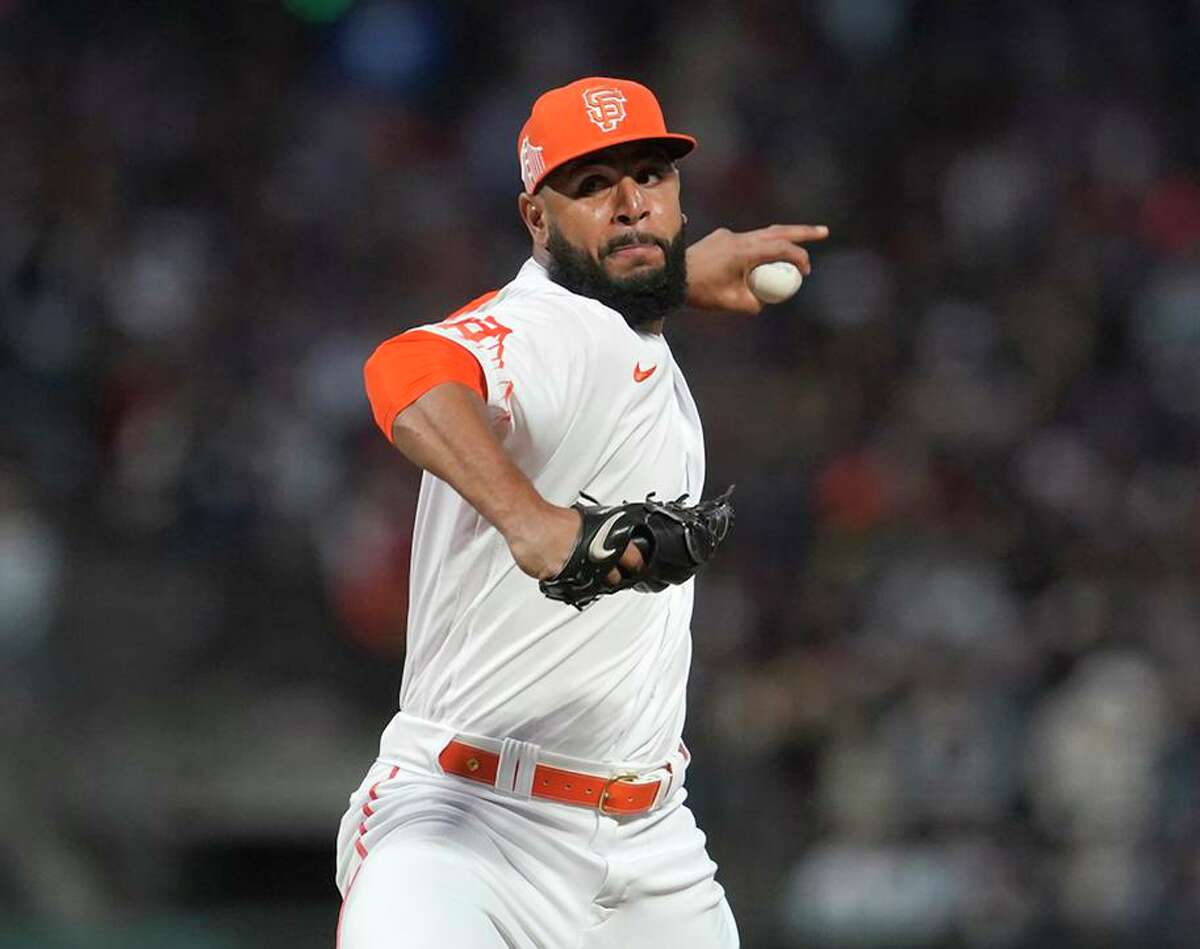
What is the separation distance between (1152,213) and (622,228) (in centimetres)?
778

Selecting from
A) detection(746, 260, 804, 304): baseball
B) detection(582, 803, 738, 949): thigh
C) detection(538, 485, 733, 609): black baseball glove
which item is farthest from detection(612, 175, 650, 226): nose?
detection(582, 803, 738, 949): thigh

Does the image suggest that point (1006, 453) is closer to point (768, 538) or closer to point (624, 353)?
point (768, 538)

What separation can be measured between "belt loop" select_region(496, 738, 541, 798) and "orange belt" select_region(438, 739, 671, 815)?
0.01 metres

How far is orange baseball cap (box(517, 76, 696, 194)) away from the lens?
4109 millimetres

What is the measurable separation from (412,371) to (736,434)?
638 cm

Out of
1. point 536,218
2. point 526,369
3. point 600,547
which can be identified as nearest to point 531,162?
point 536,218

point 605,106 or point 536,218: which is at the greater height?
point 605,106

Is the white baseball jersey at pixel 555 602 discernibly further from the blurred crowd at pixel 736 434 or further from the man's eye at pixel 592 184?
the blurred crowd at pixel 736 434

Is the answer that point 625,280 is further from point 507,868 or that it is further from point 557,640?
point 507,868

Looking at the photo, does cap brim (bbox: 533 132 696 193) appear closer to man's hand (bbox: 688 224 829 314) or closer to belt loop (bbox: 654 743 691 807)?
man's hand (bbox: 688 224 829 314)

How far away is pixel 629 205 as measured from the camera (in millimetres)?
4160


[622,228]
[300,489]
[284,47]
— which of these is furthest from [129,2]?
[622,228]

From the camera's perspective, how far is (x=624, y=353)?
394cm

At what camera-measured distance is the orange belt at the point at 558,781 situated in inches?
154
